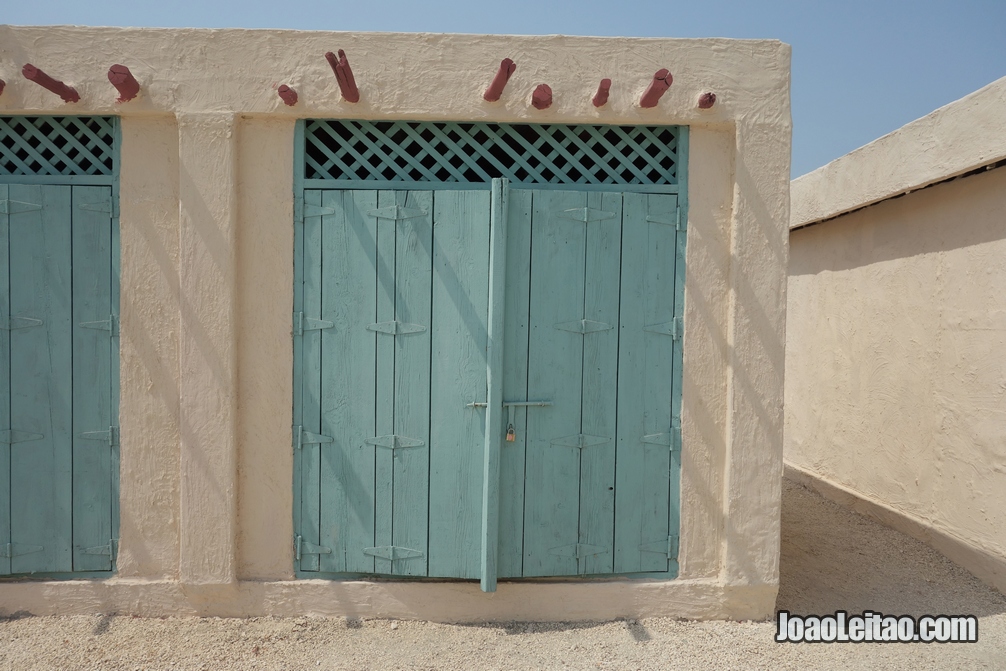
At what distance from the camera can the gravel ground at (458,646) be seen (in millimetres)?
3004

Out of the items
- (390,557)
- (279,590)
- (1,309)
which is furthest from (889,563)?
(1,309)

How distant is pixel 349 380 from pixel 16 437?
66.6 inches

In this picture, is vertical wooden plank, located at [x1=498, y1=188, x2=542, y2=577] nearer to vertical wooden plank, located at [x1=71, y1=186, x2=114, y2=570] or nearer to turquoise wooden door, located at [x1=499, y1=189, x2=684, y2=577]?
turquoise wooden door, located at [x1=499, y1=189, x2=684, y2=577]

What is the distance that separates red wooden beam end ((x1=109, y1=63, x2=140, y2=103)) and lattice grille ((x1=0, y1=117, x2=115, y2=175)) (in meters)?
0.22

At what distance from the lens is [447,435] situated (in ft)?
10.8

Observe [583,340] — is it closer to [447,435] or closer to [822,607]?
[447,435]

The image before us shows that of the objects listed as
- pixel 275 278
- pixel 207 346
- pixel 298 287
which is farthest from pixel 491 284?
pixel 207 346

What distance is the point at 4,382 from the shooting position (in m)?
3.27

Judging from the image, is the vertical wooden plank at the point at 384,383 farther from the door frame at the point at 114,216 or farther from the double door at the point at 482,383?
the door frame at the point at 114,216

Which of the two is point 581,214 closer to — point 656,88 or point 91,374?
point 656,88

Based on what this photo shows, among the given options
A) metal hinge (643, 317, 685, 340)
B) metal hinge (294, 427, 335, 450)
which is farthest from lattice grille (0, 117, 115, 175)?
metal hinge (643, 317, 685, 340)

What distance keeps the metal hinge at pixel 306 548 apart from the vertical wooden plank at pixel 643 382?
1503 mm

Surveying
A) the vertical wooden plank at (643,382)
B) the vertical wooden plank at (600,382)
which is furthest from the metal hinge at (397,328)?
the vertical wooden plank at (643,382)

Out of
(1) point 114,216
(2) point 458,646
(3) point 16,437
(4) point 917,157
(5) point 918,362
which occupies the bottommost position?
(2) point 458,646
